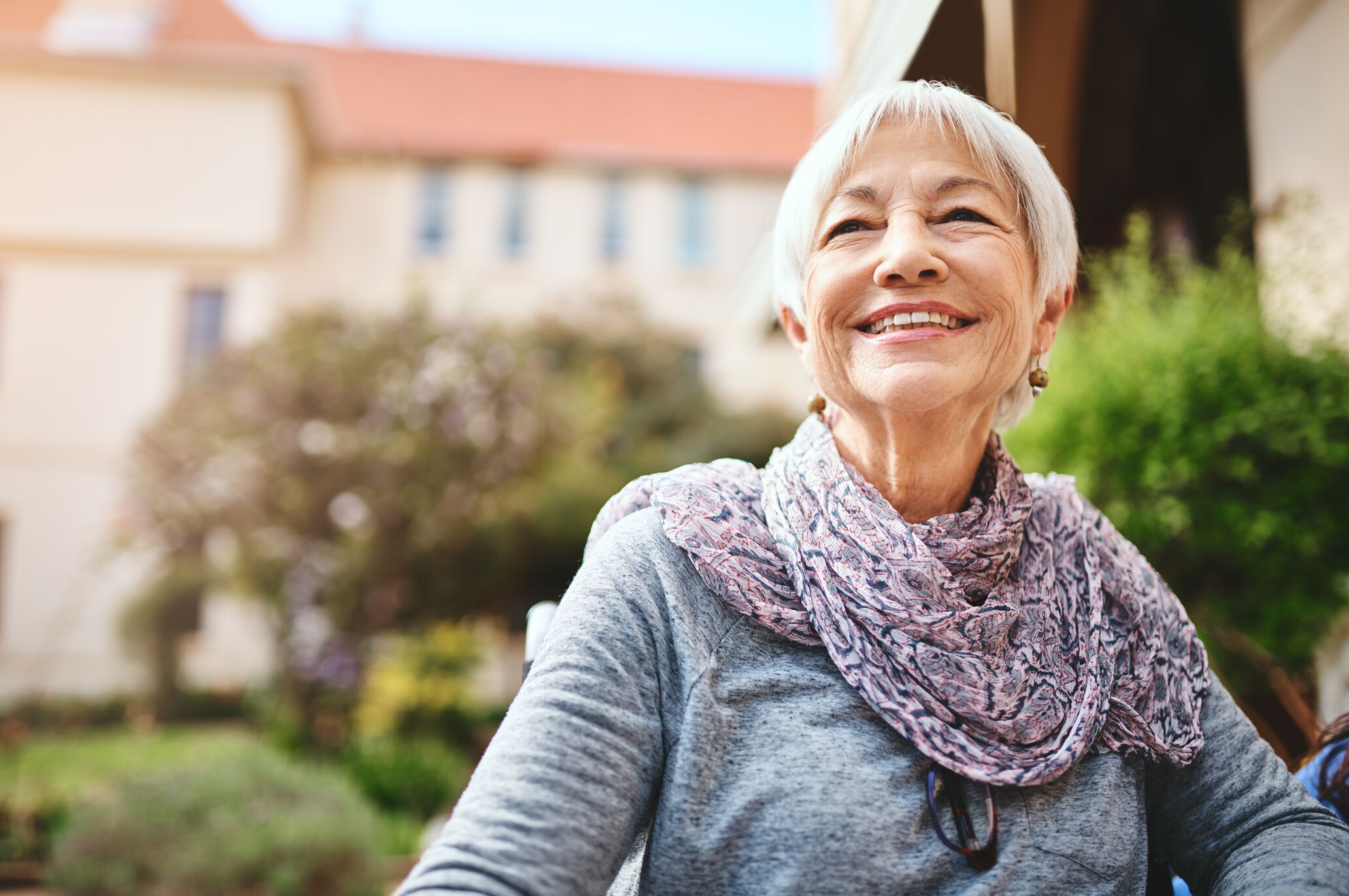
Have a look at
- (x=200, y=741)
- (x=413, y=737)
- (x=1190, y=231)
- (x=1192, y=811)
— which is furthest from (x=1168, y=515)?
(x=200, y=741)

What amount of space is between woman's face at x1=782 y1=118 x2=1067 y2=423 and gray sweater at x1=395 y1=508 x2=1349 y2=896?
35cm

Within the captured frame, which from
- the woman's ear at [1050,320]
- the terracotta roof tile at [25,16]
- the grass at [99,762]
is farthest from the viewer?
the terracotta roof tile at [25,16]

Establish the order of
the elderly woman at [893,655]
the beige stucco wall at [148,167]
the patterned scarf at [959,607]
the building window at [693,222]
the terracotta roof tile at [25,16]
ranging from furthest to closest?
the building window at [693,222] < the terracotta roof tile at [25,16] < the beige stucco wall at [148,167] < the patterned scarf at [959,607] < the elderly woman at [893,655]

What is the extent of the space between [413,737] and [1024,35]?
7781 millimetres

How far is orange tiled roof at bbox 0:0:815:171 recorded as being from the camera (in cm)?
1836

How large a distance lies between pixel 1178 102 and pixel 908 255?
4.41 metres

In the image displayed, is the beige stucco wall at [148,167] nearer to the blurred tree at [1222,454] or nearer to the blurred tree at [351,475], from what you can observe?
the blurred tree at [351,475]

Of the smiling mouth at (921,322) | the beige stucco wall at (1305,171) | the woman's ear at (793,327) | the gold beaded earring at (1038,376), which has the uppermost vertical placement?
the beige stucco wall at (1305,171)

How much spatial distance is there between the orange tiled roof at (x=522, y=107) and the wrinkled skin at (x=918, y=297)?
1842 cm

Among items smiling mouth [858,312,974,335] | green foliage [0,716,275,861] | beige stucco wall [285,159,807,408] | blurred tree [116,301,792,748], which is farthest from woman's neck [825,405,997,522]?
beige stucco wall [285,159,807,408]

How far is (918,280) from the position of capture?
1213 millimetres

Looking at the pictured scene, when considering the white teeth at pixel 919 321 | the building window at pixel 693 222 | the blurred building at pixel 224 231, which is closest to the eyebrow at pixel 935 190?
the white teeth at pixel 919 321

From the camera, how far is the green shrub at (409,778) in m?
6.98

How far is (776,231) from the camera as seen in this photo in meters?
1.42
